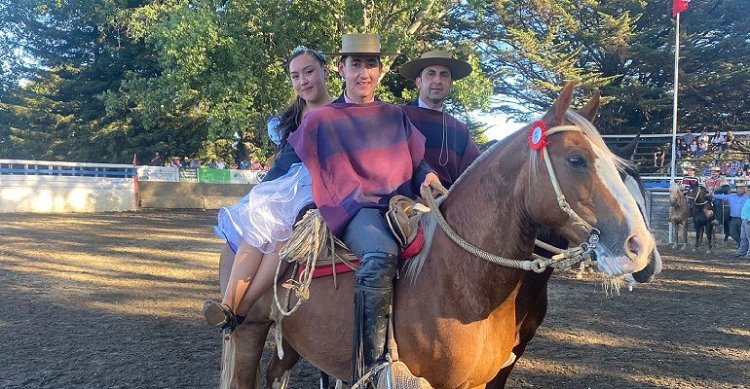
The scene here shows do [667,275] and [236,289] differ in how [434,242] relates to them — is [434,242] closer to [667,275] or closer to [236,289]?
[236,289]

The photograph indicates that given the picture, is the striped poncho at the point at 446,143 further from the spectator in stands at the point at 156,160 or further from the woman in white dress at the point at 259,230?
the spectator in stands at the point at 156,160

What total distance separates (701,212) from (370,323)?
15.0 metres

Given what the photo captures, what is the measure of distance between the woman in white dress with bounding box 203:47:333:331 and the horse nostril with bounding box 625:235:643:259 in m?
1.73

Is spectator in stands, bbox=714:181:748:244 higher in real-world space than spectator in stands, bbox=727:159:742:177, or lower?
lower

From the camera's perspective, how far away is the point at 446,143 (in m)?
3.97

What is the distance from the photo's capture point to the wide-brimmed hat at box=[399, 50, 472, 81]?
Answer: 4.15m

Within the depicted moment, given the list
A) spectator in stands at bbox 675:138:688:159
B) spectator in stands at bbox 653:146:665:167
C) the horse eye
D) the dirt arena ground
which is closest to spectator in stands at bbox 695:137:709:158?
spectator in stands at bbox 675:138:688:159

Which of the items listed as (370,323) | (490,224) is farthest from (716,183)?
(370,323)

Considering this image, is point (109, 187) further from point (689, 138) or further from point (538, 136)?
point (689, 138)

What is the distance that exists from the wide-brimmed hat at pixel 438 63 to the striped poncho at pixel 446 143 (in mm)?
383

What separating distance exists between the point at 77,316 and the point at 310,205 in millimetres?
5122

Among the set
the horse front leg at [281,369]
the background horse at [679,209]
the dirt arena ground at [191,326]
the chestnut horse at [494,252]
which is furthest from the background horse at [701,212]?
the horse front leg at [281,369]

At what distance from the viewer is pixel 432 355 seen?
8.39ft

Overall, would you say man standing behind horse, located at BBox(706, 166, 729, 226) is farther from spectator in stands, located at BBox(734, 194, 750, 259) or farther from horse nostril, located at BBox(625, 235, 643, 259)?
horse nostril, located at BBox(625, 235, 643, 259)
